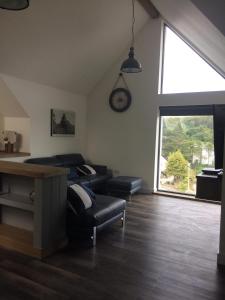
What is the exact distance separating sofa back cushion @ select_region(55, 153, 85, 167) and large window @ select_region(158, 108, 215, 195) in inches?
76.6

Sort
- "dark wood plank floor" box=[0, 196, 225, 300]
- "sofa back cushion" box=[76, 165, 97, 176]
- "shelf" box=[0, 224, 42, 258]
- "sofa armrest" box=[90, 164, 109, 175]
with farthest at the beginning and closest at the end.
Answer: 1. "sofa armrest" box=[90, 164, 109, 175]
2. "sofa back cushion" box=[76, 165, 97, 176]
3. "shelf" box=[0, 224, 42, 258]
4. "dark wood plank floor" box=[0, 196, 225, 300]

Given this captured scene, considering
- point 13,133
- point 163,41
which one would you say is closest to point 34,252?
point 13,133

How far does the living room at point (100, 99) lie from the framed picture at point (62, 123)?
14cm

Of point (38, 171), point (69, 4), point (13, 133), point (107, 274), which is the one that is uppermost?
point (69, 4)

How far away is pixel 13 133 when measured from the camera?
17.5ft

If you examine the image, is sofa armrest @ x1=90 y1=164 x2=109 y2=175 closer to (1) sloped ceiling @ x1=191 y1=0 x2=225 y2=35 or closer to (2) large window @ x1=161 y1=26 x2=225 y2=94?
(2) large window @ x1=161 y1=26 x2=225 y2=94

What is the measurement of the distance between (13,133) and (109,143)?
2.38 meters

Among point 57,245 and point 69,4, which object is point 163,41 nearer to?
point 69,4

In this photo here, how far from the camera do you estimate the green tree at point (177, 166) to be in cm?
599

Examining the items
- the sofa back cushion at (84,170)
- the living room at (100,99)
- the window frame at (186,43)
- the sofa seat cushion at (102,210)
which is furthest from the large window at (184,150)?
the sofa seat cushion at (102,210)

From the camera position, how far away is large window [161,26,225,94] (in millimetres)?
5497

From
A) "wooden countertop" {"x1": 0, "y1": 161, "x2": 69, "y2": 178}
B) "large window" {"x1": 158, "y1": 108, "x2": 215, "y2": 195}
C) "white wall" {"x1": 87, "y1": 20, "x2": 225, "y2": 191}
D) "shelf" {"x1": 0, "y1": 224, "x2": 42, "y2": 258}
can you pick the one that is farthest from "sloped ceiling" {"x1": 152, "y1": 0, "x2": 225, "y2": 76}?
"shelf" {"x1": 0, "y1": 224, "x2": 42, "y2": 258}

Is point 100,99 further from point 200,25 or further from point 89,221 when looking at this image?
point 89,221

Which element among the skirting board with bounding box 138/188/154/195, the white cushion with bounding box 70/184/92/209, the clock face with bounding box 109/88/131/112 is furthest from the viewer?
the clock face with bounding box 109/88/131/112
